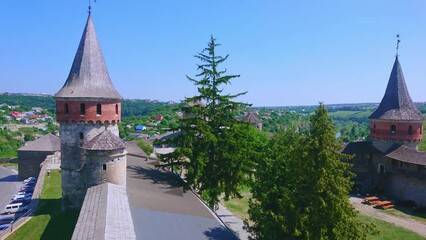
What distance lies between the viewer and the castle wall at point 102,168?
19891mm

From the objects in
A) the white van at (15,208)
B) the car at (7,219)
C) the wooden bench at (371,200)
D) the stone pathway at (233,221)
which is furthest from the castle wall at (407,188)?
the car at (7,219)

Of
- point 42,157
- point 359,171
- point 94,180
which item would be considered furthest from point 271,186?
point 42,157

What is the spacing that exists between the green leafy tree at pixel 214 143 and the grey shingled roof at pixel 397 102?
20.4 metres

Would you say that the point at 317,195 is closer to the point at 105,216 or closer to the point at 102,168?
the point at 105,216

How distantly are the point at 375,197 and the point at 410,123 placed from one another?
27.9 feet

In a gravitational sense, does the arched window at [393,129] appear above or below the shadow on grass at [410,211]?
above

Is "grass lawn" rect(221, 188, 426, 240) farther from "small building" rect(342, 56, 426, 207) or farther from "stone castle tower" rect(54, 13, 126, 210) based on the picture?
"stone castle tower" rect(54, 13, 126, 210)

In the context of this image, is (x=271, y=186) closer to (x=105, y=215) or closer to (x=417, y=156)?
(x=105, y=215)

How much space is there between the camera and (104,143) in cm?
2005

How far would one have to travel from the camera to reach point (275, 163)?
57.5ft

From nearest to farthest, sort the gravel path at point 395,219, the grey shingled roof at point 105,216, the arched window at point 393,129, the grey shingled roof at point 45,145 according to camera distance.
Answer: the grey shingled roof at point 105,216, the gravel path at point 395,219, the arched window at point 393,129, the grey shingled roof at point 45,145

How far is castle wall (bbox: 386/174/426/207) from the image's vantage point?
3369 cm

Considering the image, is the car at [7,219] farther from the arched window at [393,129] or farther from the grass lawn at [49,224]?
the arched window at [393,129]

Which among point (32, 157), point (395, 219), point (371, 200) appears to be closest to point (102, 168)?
point (395, 219)
